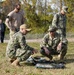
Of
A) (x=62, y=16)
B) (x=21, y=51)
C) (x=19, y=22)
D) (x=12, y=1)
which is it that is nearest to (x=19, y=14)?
(x=19, y=22)

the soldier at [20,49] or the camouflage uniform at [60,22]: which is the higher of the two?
the camouflage uniform at [60,22]

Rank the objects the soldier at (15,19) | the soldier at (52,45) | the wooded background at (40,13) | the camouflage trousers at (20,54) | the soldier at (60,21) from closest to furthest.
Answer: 1. the camouflage trousers at (20,54)
2. the soldier at (52,45)
3. the soldier at (15,19)
4. the soldier at (60,21)
5. the wooded background at (40,13)

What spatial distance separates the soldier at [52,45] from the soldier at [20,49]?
2.80 feet

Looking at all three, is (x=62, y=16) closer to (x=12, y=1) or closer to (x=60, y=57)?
(x=60, y=57)

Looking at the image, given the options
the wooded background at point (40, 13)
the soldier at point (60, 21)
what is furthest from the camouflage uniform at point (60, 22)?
the wooded background at point (40, 13)

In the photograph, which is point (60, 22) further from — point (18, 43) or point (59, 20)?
point (18, 43)

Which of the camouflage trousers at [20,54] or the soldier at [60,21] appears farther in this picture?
the soldier at [60,21]

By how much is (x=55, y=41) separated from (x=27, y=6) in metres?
16.5

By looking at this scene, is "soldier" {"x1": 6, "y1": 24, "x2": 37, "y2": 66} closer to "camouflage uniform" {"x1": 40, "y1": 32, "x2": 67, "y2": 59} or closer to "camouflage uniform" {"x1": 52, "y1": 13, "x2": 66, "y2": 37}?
"camouflage uniform" {"x1": 40, "y1": 32, "x2": 67, "y2": 59}

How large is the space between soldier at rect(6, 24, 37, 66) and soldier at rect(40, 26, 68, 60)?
2.80ft

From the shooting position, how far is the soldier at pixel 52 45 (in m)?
8.56

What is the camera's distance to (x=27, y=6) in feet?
81.8

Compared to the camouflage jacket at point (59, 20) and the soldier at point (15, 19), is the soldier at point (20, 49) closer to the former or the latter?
the soldier at point (15, 19)

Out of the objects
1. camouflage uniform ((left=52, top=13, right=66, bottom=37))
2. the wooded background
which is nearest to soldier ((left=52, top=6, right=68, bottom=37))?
camouflage uniform ((left=52, top=13, right=66, bottom=37))
